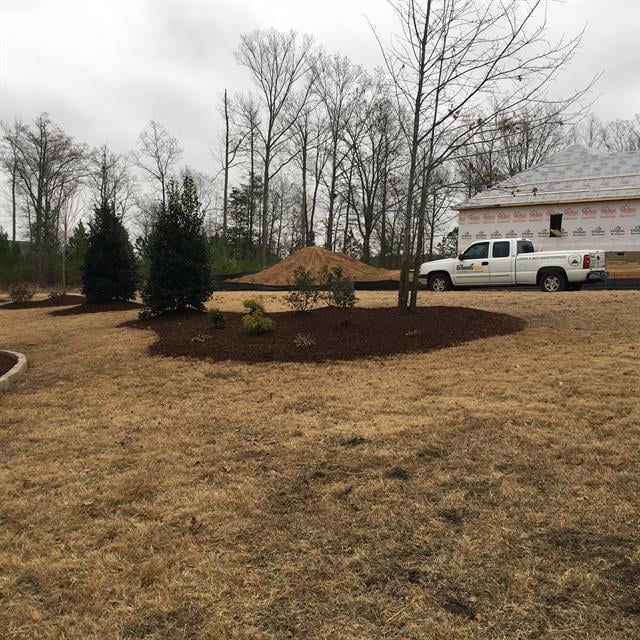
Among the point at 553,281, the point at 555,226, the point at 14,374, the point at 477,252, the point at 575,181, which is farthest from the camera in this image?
the point at 575,181

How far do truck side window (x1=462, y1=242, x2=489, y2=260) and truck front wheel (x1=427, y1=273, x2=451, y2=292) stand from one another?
856mm

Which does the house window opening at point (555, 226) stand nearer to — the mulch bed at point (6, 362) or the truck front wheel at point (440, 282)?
the truck front wheel at point (440, 282)

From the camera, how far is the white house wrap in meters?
23.5

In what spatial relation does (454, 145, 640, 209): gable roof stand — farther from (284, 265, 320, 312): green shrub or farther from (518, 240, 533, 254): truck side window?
(284, 265, 320, 312): green shrub

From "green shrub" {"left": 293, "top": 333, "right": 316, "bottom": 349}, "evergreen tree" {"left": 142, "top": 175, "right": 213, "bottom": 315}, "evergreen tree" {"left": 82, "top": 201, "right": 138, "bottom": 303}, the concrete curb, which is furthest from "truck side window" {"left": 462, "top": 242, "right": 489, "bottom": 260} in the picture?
the concrete curb

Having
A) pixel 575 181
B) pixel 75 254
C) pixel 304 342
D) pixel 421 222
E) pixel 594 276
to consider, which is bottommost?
pixel 304 342

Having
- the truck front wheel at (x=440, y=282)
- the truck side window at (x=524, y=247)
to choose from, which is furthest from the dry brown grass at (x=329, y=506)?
the truck front wheel at (x=440, y=282)

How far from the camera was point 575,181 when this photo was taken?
26.0 meters

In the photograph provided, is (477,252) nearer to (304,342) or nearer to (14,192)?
(304,342)

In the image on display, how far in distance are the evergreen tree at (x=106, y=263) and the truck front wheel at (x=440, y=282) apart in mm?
9771

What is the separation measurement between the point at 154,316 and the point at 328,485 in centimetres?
899

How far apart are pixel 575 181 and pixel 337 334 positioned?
23.9 metres

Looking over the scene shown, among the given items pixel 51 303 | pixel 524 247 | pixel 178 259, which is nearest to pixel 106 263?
pixel 51 303

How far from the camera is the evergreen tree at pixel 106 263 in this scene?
51.1 feet
